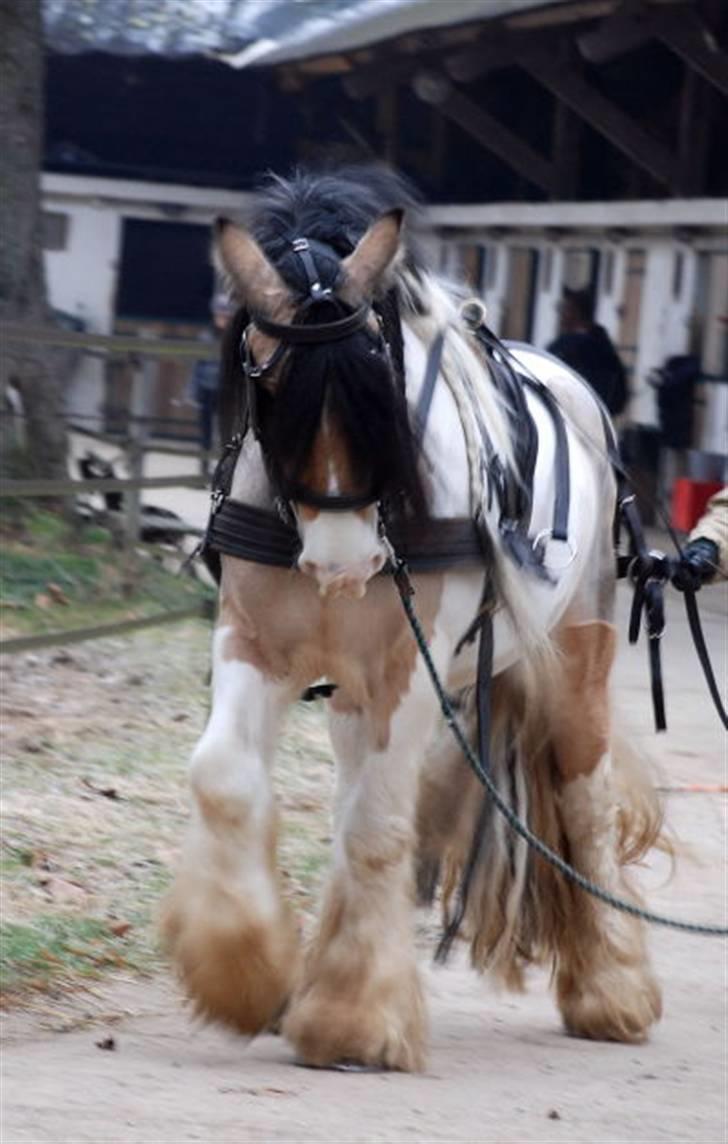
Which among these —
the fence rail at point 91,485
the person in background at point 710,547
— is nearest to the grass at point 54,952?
the person in background at point 710,547

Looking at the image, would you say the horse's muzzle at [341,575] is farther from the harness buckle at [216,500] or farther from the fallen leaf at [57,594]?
the fallen leaf at [57,594]

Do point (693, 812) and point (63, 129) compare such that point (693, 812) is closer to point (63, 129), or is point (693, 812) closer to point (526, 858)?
point (526, 858)

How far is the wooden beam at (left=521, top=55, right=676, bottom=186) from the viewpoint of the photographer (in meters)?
Result: 17.6

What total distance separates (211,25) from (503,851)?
820 inches

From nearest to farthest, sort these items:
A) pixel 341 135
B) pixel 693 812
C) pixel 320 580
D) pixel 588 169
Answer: pixel 320 580, pixel 693 812, pixel 588 169, pixel 341 135

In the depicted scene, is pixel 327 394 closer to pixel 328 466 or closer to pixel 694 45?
pixel 328 466

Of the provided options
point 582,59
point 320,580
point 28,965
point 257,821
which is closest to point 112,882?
point 28,965

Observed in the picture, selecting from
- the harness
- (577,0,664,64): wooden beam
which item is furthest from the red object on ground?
the harness

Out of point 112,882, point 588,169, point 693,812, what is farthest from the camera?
point 588,169

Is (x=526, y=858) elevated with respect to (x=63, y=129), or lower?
lower

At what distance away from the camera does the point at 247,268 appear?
4.44m

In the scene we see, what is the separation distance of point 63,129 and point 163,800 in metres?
19.2

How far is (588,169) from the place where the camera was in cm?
2048

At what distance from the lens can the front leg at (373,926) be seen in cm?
461
